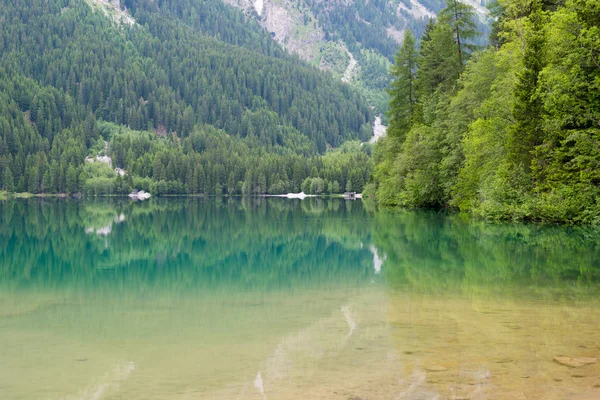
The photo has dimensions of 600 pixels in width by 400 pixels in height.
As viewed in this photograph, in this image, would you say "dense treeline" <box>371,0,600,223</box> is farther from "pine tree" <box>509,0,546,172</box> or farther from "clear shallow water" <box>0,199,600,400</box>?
"clear shallow water" <box>0,199,600,400</box>

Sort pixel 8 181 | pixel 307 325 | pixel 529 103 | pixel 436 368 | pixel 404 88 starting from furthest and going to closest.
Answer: pixel 8 181, pixel 404 88, pixel 529 103, pixel 307 325, pixel 436 368

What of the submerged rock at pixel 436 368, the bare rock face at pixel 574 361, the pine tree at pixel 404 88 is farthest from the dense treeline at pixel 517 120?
the submerged rock at pixel 436 368

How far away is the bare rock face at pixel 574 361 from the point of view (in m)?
9.17

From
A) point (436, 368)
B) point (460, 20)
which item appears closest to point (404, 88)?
point (460, 20)

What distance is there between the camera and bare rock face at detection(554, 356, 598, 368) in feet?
30.1

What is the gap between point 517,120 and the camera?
39031 millimetres

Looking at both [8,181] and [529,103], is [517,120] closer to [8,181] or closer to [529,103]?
[529,103]

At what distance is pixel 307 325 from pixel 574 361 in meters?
5.11

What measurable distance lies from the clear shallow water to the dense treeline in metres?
9.92

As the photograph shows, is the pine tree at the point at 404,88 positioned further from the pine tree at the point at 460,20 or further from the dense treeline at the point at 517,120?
the pine tree at the point at 460,20

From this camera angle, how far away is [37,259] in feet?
87.0

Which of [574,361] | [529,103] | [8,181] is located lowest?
[574,361]

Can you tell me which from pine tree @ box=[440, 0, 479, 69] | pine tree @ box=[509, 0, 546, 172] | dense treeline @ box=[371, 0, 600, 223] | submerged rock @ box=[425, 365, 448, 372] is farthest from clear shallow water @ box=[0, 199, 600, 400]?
pine tree @ box=[440, 0, 479, 69]

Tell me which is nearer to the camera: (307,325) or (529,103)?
(307,325)
